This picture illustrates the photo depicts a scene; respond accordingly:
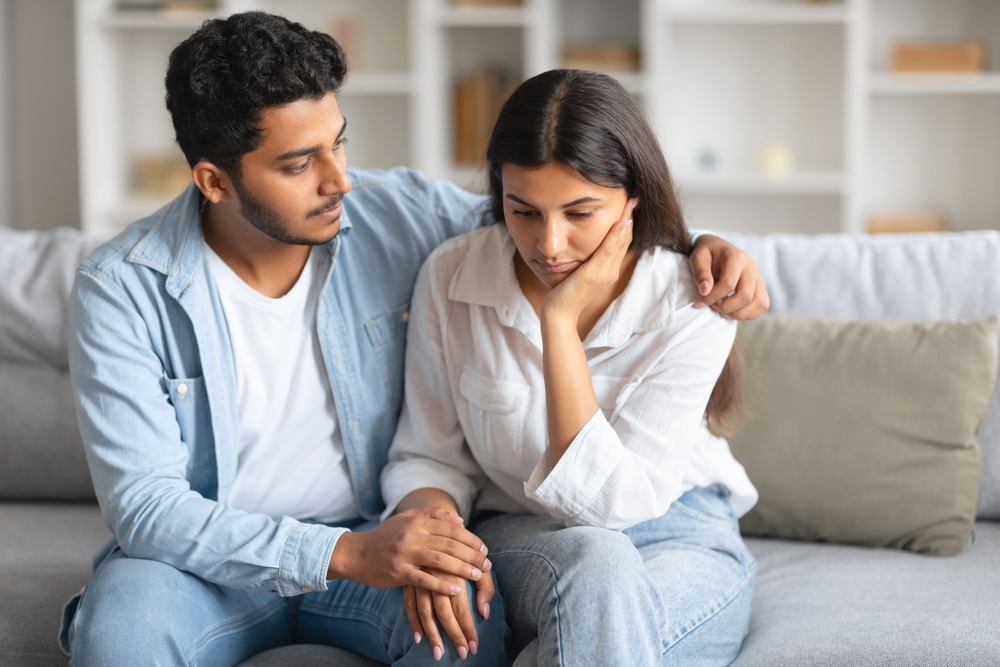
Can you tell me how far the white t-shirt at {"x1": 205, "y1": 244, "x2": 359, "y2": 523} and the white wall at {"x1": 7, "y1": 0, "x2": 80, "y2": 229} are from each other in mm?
2570

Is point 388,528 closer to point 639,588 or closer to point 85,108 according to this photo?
point 639,588

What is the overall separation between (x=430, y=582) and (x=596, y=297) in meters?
0.49

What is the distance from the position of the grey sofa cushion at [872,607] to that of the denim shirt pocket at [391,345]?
66 centimetres

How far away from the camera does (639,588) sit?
1153mm

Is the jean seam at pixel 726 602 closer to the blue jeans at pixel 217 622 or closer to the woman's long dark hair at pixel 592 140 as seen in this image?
the blue jeans at pixel 217 622

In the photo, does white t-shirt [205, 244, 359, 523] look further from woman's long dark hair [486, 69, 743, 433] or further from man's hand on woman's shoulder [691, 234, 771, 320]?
man's hand on woman's shoulder [691, 234, 771, 320]

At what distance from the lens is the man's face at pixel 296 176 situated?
53.5 inches

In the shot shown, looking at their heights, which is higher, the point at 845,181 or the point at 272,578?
the point at 845,181

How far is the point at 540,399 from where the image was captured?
1.38 metres

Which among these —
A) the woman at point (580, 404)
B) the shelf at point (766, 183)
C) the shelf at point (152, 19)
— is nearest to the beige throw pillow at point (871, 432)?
the woman at point (580, 404)

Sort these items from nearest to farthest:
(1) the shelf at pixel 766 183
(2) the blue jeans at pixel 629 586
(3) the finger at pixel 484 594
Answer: (2) the blue jeans at pixel 629 586, (3) the finger at pixel 484 594, (1) the shelf at pixel 766 183

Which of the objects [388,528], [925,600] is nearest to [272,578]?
[388,528]

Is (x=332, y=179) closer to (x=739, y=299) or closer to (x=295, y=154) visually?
(x=295, y=154)

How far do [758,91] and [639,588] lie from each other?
8.78 feet
